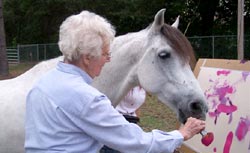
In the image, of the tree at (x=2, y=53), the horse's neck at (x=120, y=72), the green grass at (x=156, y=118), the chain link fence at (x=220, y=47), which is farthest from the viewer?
the tree at (x=2, y=53)

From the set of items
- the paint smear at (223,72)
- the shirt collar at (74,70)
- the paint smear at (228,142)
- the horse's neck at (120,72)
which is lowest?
the paint smear at (228,142)

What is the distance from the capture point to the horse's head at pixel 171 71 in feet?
10.5

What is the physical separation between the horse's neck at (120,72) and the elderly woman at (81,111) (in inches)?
46.7

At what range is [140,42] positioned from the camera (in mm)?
3475

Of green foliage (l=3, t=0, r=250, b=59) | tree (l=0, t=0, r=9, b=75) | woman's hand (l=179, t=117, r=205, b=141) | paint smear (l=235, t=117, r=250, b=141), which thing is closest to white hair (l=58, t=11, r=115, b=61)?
woman's hand (l=179, t=117, r=205, b=141)

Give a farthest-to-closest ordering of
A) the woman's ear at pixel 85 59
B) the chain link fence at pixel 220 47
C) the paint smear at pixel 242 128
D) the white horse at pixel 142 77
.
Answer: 1. the chain link fence at pixel 220 47
2. the paint smear at pixel 242 128
3. the white horse at pixel 142 77
4. the woman's ear at pixel 85 59

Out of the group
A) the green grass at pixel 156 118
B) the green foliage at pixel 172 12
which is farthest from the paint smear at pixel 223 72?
the green foliage at pixel 172 12

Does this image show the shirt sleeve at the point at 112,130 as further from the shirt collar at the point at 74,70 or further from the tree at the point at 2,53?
the tree at the point at 2,53

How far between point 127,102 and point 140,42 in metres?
0.66

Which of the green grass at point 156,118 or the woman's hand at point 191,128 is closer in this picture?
the woman's hand at point 191,128

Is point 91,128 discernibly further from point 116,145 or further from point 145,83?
point 145,83

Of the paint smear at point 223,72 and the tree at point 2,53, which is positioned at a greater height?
the paint smear at point 223,72

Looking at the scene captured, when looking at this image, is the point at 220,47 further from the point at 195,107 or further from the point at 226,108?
the point at 195,107

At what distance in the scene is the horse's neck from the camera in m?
3.39
